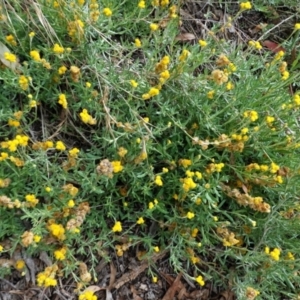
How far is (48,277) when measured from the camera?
2072mm

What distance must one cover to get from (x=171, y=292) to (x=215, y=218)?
1.54ft

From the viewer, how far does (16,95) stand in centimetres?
239

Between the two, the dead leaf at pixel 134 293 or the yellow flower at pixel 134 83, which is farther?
the dead leaf at pixel 134 293

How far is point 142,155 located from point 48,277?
614 mm

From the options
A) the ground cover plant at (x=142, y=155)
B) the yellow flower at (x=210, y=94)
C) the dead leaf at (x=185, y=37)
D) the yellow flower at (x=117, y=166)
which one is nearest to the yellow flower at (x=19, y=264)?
the ground cover plant at (x=142, y=155)

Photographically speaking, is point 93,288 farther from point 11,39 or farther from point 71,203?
point 11,39

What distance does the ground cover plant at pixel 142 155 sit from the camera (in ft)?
7.35

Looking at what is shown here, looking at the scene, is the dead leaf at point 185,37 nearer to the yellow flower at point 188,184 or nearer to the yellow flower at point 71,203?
the yellow flower at point 188,184

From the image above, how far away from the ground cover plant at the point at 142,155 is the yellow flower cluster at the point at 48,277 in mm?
16

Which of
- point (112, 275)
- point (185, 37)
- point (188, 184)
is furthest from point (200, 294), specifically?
point (185, 37)

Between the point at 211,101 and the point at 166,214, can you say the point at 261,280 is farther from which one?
the point at 211,101

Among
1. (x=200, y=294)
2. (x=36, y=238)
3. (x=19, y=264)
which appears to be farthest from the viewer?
(x=200, y=294)

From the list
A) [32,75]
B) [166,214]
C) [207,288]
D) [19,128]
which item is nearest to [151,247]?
[166,214]

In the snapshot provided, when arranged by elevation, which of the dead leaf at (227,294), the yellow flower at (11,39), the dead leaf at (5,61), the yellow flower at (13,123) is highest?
the yellow flower at (11,39)
